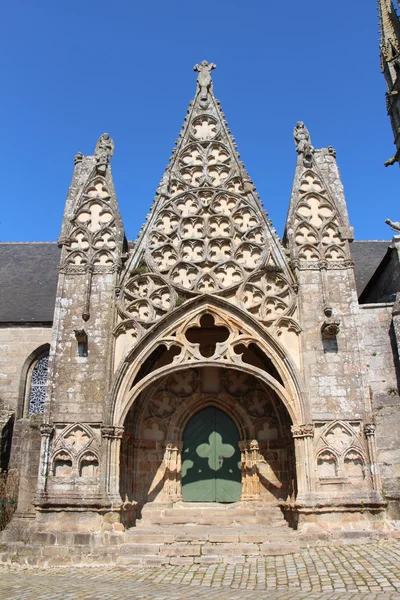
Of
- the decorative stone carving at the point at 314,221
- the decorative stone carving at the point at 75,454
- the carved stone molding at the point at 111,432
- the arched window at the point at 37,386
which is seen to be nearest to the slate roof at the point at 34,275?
the arched window at the point at 37,386

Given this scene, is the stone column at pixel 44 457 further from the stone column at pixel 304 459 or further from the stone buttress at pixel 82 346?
the stone column at pixel 304 459

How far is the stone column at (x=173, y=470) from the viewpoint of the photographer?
11.3m

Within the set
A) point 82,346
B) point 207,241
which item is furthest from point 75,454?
point 207,241

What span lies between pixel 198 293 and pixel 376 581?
612cm

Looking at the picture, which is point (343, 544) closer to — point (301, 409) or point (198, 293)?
point (301, 409)

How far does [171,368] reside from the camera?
34.5 feet

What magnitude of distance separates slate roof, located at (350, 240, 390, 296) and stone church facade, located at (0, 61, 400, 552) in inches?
114

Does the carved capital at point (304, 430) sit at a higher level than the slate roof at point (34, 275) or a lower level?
lower

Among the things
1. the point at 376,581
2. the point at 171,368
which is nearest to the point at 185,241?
the point at 171,368

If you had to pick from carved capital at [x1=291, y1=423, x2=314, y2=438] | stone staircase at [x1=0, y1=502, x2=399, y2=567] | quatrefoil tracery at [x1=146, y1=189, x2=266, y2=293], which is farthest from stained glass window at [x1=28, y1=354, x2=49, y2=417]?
carved capital at [x1=291, y1=423, x2=314, y2=438]

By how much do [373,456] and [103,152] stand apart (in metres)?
8.90

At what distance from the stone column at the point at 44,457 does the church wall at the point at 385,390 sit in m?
6.18

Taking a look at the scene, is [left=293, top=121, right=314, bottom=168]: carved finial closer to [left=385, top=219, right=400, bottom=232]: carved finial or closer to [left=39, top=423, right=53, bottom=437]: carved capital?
[left=385, top=219, right=400, bottom=232]: carved finial

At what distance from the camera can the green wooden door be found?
11.4 metres
